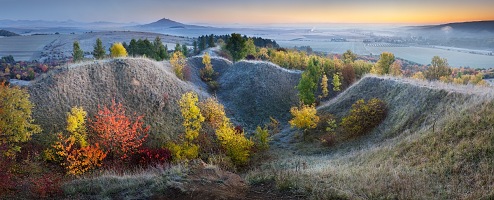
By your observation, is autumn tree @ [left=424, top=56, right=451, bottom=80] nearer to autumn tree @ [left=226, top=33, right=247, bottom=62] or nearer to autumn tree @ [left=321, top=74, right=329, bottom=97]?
autumn tree @ [left=321, top=74, right=329, bottom=97]

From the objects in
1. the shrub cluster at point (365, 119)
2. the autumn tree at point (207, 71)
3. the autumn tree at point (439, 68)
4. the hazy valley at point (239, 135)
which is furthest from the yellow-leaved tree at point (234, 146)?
the autumn tree at point (439, 68)

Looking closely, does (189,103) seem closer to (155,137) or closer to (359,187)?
(155,137)

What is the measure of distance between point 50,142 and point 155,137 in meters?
12.4

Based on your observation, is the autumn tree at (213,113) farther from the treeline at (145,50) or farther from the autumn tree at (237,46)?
the treeline at (145,50)

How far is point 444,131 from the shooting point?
76.9 feet

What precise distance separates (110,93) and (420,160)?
43.0 metres

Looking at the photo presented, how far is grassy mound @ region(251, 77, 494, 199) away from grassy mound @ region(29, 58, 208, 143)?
73.4 ft

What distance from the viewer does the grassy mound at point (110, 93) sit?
41.9 meters

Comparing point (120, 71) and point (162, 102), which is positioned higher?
point (120, 71)

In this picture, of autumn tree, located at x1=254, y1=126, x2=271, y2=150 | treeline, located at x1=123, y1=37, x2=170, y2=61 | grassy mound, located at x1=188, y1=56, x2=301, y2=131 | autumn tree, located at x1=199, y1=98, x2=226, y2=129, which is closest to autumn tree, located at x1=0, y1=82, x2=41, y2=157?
autumn tree, located at x1=199, y1=98, x2=226, y2=129

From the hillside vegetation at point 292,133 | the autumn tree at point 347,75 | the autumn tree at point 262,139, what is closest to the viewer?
the hillside vegetation at point 292,133

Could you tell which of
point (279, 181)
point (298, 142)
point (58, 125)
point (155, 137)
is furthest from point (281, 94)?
point (279, 181)

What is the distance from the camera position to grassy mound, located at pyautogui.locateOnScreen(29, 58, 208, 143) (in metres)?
41.9

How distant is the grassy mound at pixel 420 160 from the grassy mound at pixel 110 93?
880 inches
